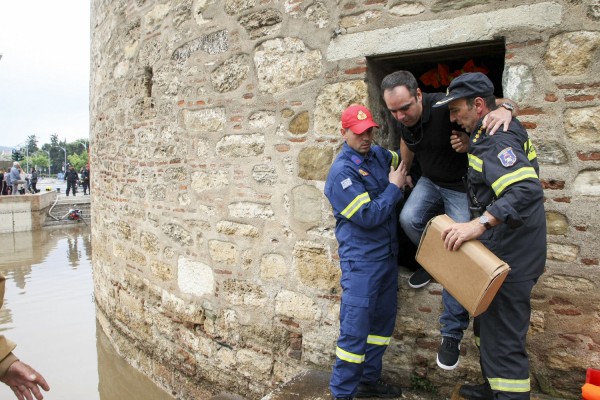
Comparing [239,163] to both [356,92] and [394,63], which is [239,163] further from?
[394,63]

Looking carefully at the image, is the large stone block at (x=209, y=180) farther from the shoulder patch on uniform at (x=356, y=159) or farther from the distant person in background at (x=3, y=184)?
the distant person in background at (x=3, y=184)

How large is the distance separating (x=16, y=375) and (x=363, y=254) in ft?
6.01

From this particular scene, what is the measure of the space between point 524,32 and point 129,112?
4.13m

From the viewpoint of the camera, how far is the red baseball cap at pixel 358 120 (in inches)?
109

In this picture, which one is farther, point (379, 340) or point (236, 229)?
point (236, 229)

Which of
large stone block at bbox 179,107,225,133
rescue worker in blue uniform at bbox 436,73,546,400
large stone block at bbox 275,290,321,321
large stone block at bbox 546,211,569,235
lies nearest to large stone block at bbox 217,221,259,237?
large stone block at bbox 275,290,321,321

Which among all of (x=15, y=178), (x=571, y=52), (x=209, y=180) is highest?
(x=571, y=52)

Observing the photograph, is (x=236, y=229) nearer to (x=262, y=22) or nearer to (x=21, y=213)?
(x=262, y=22)

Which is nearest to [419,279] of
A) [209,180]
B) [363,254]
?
[363,254]

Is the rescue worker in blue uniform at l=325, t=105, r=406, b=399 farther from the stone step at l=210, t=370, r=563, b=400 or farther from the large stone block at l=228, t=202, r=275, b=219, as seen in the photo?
the large stone block at l=228, t=202, r=275, b=219

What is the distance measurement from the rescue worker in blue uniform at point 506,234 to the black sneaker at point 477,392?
1.31 feet

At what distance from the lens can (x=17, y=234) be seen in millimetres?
14789

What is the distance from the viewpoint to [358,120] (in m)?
2.79

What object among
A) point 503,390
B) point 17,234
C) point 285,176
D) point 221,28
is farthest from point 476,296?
point 17,234
